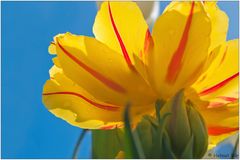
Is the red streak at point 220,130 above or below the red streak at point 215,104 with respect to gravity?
below

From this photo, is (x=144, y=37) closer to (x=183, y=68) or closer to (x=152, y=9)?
(x=183, y=68)

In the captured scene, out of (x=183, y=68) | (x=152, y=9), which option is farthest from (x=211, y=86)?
(x=152, y=9)

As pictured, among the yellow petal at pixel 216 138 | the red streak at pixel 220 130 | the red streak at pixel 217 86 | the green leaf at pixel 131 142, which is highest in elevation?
the red streak at pixel 217 86

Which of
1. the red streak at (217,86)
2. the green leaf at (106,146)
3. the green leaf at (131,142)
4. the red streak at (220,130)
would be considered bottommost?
the green leaf at (106,146)
